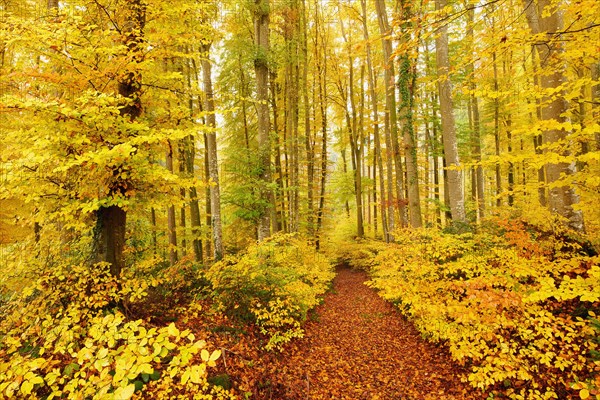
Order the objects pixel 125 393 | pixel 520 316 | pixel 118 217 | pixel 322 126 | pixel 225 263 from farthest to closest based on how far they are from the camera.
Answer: pixel 322 126
pixel 225 263
pixel 118 217
pixel 520 316
pixel 125 393

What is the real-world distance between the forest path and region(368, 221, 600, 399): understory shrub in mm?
550

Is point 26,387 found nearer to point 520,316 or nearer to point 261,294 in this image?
point 261,294

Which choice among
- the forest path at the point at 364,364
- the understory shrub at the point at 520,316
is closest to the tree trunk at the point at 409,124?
the understory shrub at the point at 520,316

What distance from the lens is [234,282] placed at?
6652mm

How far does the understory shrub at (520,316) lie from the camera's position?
13.2ft

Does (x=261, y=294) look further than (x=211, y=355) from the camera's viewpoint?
Yes

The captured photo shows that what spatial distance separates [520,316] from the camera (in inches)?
189

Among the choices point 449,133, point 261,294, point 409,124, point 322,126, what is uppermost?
point 322,126

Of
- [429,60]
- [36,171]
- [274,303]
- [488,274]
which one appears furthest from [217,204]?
[429,60]

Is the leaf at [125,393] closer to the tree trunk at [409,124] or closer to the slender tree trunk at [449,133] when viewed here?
the slender tree trunk at [449,133]

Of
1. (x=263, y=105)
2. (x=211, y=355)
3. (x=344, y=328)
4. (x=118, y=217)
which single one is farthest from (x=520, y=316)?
(x=263, y=105)

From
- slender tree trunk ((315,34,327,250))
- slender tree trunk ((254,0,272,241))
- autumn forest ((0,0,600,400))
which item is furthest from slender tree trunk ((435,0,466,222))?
slender tree trunk ((315,34,327,250))

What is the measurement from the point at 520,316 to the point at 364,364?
10.6 feet

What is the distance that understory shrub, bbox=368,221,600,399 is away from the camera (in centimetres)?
403
